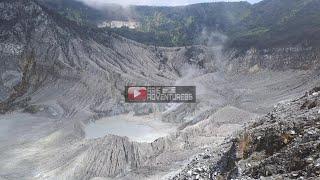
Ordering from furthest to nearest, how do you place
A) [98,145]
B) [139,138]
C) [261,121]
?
[139,138]
[98,145]
[261,121]

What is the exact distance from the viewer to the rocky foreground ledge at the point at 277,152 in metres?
21.9

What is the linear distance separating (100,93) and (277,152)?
77.3 m

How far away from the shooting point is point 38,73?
342 feet

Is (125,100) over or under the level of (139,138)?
over

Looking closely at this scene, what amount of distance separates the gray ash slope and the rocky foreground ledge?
9.36m

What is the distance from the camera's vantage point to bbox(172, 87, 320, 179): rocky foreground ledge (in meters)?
21.9

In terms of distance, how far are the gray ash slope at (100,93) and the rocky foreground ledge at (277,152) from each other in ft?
30.7

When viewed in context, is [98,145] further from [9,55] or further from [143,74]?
[143,74]

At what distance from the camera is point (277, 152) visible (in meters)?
24.5

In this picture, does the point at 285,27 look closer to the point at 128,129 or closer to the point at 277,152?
the point at 128,129

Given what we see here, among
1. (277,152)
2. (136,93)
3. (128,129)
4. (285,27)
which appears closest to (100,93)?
(136,93)

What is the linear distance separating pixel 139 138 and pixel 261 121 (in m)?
46.5

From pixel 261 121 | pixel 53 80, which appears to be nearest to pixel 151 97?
pixel 53 80

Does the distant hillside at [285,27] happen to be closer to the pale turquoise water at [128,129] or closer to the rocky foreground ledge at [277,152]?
the pale turquoise water at [128,129]
